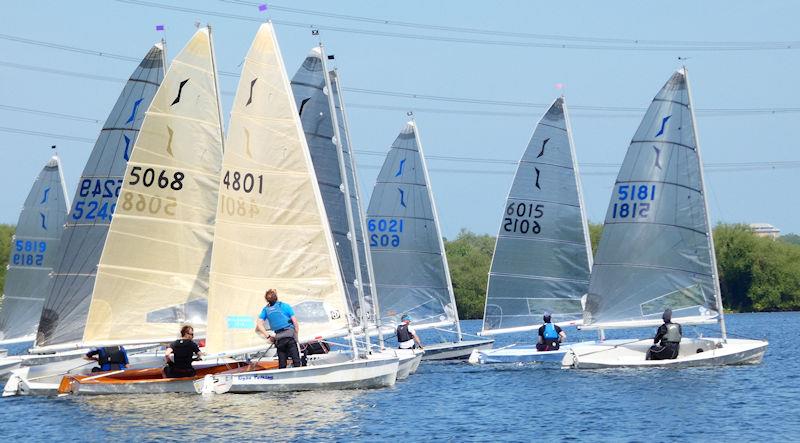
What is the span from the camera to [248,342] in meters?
26.8

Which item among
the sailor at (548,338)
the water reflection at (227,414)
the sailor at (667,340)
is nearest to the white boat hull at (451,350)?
the sailor at (548,338)

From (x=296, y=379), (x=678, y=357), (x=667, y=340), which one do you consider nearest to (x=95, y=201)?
(x=296, y=379)

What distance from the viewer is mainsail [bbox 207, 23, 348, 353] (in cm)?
2678

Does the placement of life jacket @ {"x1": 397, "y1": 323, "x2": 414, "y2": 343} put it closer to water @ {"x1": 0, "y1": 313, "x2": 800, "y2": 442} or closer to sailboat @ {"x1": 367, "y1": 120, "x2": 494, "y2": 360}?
water @ {"x1": 0, "y1": 313, "x2": 800, "y2": 442}

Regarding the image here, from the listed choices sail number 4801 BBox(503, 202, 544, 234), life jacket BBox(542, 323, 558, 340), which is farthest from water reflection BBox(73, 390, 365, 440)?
sail number 4801 BBox(503, 202, 544, 234)

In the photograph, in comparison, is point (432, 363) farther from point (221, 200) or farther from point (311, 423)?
point (311, 423)

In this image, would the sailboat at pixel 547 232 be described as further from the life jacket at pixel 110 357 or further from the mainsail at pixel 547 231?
the life jacket at pixel 110 357

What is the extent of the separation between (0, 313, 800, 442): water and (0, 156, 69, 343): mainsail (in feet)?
38.7

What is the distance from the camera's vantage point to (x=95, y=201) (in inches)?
1239

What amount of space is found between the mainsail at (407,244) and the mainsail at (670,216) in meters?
9.23

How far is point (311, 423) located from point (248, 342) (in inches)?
192

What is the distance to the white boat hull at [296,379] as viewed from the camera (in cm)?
2545

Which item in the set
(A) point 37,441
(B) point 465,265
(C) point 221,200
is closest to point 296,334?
(C) point 221,200

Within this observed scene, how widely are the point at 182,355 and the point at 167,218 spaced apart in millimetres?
3575
